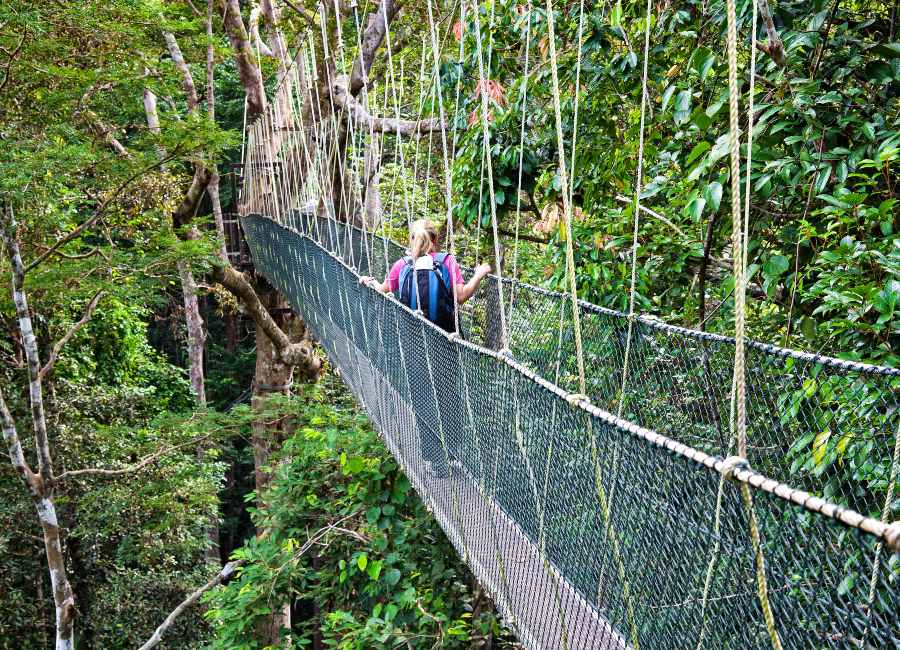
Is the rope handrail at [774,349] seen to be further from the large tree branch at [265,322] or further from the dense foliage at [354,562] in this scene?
the large tree branch at [265,322]

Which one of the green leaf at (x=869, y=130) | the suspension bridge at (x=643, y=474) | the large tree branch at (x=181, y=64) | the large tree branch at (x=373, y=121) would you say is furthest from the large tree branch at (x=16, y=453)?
the green leaf at (x=869, y=130)

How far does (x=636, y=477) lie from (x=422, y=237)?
1.42 metres

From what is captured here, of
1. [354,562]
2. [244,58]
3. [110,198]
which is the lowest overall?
[354,562]

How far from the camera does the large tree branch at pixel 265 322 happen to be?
7129 millimetres

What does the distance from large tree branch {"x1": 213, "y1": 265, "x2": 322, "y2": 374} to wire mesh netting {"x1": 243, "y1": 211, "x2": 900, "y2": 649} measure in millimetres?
4455

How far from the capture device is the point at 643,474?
1.16 metres

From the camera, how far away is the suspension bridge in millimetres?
925

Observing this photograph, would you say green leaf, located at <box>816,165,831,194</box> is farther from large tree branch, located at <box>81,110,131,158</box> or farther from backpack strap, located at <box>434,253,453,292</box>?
large tree branch, located at <box>81,110,131,158</box>

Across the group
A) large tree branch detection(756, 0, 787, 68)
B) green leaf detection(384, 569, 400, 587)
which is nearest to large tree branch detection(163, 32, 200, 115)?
green leaf detection(384, 569, 400, 587)

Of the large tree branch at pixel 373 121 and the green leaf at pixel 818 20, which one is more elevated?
the green leaf at pixel 818 20

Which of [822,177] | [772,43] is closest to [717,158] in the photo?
[822,177]

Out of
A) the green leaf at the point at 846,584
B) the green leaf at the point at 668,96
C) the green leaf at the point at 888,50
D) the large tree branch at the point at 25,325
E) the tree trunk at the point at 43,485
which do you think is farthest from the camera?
the tree trunk at the point at 43,485

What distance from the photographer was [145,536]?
7.43 m

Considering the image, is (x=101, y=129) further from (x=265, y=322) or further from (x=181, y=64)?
(x=265, y=322)
